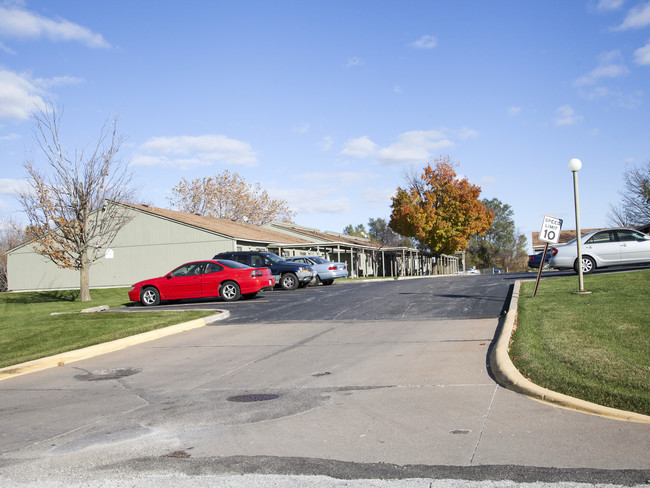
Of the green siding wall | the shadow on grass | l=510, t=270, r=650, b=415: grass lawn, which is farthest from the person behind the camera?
the green siding wall

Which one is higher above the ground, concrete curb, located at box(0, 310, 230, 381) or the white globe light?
the white globe light

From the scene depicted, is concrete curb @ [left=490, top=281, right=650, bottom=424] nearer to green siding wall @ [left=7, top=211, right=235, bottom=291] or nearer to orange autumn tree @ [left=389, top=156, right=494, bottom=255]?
green siding wall @ [left=7, top=211, right=235, bottom=291]

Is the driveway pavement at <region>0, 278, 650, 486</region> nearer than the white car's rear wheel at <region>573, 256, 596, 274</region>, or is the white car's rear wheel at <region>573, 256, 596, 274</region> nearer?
the driveway pavement at <region>0, 278, 650, 486</region>

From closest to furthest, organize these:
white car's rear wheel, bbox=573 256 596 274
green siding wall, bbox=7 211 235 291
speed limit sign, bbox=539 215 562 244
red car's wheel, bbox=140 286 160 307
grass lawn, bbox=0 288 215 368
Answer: grass lawn, bbox=0 288 215 368, speed limit sign, bbox=539 215 562 244, white car's rear wheel, bbox=573 256 596 274, red car's wheel, bbox=140 286 160 307, green siding wall, bbox=7 211 235 291

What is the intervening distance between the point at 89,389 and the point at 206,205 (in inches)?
2427

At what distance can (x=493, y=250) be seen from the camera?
83.1m

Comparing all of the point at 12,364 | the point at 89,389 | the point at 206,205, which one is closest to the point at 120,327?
the point at 12,364

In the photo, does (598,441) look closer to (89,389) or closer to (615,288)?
(89,389)

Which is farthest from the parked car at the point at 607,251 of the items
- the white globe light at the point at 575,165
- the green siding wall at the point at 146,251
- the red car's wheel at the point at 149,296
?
the green siding wall at the point at 146,251

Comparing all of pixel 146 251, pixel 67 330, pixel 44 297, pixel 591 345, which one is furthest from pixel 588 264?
pixel 44 297

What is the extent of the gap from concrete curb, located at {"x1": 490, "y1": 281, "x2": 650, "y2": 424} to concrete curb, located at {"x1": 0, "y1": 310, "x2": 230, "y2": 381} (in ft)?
23.6

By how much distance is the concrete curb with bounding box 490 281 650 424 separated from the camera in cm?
548

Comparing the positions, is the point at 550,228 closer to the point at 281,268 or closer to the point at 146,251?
the point at 281,268

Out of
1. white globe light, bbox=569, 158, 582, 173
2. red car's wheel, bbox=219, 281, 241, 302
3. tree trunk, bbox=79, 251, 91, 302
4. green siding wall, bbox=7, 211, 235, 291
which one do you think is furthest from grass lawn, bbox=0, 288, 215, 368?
green siding wall, bbox=7, 211, 235, 291
